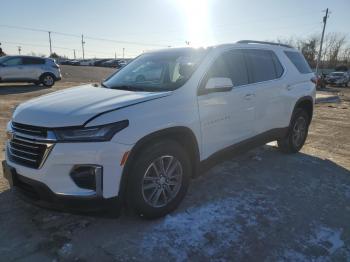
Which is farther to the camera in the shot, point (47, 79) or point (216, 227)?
point (47, 79)

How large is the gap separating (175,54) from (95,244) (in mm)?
2546

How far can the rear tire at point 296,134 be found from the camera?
19.9 feet

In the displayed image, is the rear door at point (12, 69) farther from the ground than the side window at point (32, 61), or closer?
closer

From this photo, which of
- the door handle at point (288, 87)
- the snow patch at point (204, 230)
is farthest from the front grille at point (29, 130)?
the door handle at point (288, 87)

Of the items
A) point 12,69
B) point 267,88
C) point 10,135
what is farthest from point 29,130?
point 12,69

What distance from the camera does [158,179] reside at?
3631 mm

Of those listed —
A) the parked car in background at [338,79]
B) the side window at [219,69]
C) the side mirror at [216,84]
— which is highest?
the side window at [219,69]

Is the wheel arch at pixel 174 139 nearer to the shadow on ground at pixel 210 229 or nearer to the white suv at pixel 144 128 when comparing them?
the white suv at pixel 144 128

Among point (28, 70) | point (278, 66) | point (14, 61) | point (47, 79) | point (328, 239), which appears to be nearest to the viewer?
point (328, 239)

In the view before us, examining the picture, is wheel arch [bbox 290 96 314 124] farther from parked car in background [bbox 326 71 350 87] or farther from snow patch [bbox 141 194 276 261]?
parked car in background [bbox 326 71 350 87]

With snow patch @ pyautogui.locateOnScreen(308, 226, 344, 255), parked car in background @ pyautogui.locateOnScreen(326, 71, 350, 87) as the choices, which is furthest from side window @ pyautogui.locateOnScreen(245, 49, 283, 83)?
parked car in background @ pyautogui.locateOnScreen(326, 71, 350, 87)

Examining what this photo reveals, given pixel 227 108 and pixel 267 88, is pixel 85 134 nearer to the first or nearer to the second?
pixel 227 108

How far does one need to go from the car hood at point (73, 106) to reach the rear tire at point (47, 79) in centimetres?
1644

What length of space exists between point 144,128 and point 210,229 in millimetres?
1234
